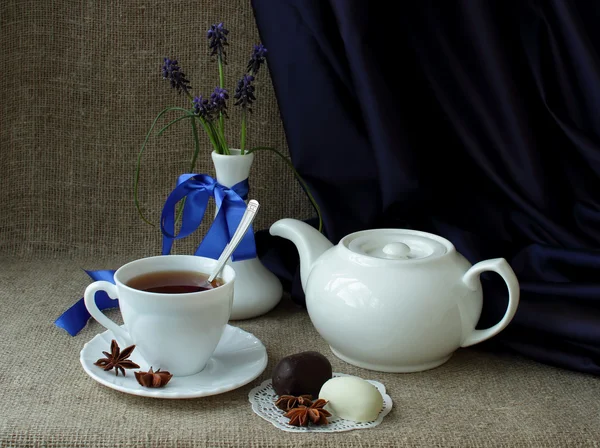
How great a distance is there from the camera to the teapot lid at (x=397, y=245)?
37.7 inches

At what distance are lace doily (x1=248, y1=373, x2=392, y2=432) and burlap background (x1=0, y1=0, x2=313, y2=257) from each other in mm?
461

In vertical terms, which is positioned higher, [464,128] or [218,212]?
[464,128]

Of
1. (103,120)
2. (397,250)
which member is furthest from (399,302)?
(103,120)

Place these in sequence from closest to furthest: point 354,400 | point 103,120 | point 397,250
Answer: point 354,400, point 397,250, point 103,120

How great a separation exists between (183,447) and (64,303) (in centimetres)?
43

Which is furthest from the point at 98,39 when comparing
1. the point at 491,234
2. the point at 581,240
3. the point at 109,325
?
the point at 581,240

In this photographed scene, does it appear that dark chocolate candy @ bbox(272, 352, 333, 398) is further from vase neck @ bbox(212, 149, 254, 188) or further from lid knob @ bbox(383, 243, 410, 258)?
vase neck @ bbox(212, 149, 254, 188)

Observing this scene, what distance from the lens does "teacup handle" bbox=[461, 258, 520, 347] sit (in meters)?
0.92

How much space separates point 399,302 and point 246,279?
0.91 ft

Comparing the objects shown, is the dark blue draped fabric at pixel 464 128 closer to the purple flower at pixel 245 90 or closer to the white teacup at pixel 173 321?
the purple flower at pixel 245 90

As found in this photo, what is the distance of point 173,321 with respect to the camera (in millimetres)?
873

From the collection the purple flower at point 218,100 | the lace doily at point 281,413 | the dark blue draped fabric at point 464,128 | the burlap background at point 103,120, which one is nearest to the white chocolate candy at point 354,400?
the lace doily at point 281,413

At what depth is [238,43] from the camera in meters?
1.26

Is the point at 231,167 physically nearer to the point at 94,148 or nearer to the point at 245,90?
the point at 245,90
